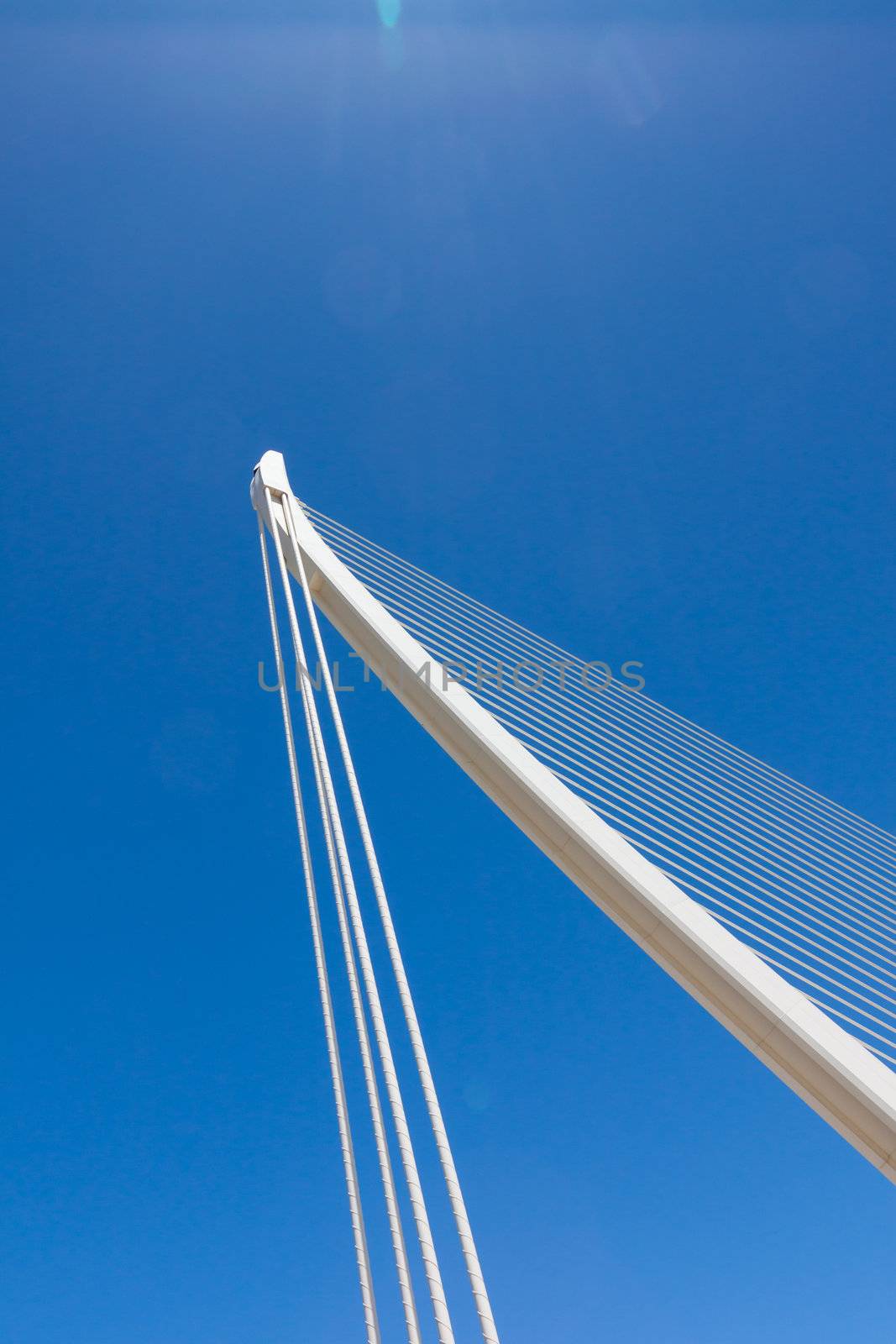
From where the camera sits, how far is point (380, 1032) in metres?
2.88

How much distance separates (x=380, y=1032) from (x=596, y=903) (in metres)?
1.49

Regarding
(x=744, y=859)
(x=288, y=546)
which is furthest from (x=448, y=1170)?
(x=288, y=546)

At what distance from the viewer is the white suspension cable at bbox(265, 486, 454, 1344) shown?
2.19 m

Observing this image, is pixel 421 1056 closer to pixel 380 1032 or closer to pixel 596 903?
pixel 380 1032

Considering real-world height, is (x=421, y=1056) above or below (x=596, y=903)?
below

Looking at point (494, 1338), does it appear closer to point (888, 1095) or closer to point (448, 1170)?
point (448, 1170)

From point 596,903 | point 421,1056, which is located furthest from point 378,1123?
point 596,903

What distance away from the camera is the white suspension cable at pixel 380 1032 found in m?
2.19

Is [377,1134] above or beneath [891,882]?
beneath

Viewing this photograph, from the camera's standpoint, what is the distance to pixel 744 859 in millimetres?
4477

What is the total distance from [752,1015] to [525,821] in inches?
58.2

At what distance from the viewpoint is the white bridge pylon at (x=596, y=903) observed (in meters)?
2.62

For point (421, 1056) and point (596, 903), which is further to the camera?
point (596, 903)

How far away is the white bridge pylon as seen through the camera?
262cm
